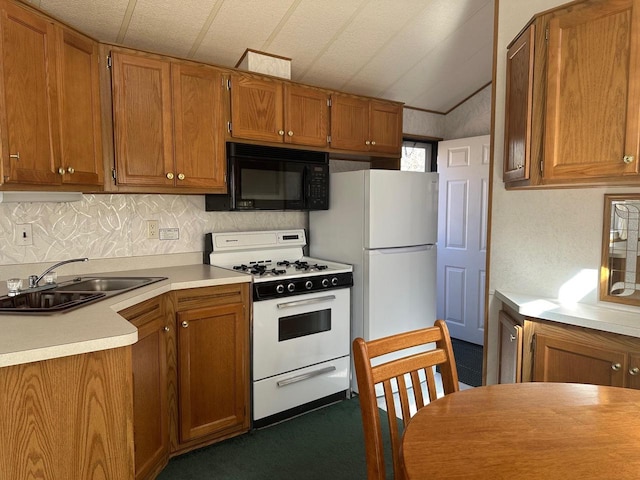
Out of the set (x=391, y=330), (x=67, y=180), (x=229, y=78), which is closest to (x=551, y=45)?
(x=229, y=78)

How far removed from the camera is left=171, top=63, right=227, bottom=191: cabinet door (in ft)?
8.24

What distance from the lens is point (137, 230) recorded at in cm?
274

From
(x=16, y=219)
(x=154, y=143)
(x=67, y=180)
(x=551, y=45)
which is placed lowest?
(x=16, y=219)

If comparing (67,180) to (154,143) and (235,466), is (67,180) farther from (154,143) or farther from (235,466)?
(235,466)

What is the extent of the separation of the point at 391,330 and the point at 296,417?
2.95 ft

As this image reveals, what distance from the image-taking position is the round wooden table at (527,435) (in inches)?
35.1

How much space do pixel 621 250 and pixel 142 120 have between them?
257 centimetres

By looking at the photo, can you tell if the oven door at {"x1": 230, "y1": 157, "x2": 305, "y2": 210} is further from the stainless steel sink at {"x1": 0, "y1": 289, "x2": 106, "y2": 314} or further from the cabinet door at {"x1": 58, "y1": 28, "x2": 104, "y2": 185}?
the stainless steel sink at {"x1": 0, "y1": 289, "x2": 106, "y2": 314}

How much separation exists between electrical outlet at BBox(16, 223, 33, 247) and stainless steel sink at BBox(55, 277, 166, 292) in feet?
1.09

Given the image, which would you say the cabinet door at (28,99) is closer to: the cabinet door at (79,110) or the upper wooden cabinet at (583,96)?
the cabinet door at (79,110)

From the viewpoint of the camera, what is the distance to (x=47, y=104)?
1.92m

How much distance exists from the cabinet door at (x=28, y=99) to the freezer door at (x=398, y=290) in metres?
1.96

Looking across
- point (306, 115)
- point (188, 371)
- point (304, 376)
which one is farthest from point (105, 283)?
point (306, 115)

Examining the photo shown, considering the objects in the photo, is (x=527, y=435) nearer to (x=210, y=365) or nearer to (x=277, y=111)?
(x=210, y=365)
